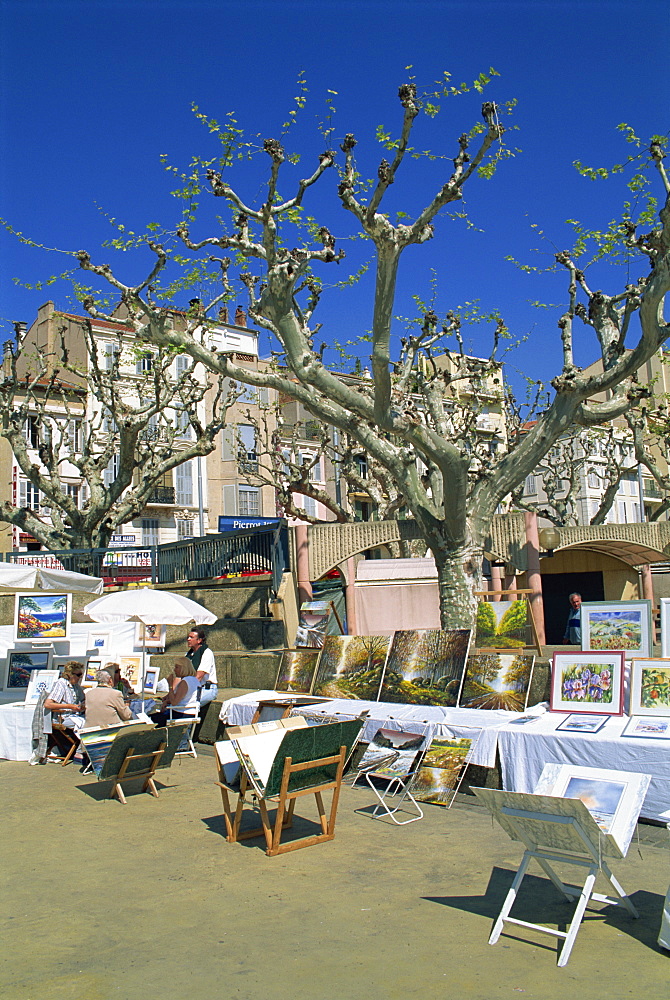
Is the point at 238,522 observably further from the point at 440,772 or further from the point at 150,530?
the point at 440,772

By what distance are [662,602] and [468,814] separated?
2.71 metres

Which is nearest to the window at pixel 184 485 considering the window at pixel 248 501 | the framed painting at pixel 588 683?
the window at pixel 248 501

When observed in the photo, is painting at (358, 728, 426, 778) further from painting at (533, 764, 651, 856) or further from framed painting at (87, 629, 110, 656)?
framed painting at (87, 629, 110, 656)

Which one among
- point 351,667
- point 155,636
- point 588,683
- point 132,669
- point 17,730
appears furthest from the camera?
point 155,636

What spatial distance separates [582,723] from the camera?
268 inches

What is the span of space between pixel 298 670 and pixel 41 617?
4514 millimetres

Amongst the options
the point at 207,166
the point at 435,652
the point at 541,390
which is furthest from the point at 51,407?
the point at 435,652

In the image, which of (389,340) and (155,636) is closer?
(389,340)

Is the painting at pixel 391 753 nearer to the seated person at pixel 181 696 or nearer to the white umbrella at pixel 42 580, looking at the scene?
the seated person at pixel 181 696

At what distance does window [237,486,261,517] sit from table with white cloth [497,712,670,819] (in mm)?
36882

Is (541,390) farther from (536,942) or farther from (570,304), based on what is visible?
(536,942)

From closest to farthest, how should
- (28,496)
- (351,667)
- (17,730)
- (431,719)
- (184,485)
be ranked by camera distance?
(431,719)
(351,667)
(17,730)
(28,496)
(184,485)

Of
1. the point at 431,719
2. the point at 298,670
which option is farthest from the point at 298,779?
the point at 298,670

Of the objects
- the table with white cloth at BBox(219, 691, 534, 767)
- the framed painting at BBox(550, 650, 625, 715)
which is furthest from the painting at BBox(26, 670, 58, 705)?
the framed painting at BBox(550, 650, 625, 715)
